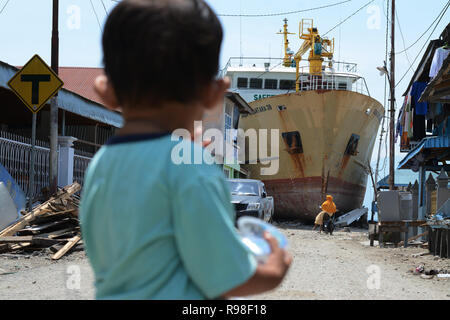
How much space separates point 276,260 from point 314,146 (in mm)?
27997

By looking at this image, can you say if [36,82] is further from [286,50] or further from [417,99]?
[286,50]

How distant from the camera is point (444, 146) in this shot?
1741 centimetres

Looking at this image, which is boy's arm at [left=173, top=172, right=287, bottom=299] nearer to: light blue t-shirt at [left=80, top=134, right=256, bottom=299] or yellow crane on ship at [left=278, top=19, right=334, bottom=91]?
light blue t-shirt at [left=80, top=134, right=256, bottom=299]

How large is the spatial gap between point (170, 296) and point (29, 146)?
12.8m

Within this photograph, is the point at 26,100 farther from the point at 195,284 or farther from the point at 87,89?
the point at 87,89

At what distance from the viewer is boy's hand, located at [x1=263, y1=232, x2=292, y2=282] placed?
132 centimetres

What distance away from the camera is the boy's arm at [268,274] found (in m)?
1.27

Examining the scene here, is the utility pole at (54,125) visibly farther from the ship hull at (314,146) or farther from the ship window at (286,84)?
the ship window at (286,84)

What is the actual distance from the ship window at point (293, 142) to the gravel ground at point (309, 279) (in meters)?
18.4

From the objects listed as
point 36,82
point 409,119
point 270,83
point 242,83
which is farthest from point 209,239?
point 270,83

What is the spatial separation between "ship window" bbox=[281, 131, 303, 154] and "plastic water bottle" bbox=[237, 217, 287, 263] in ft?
92.3

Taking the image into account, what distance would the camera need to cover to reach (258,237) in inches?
54.8
